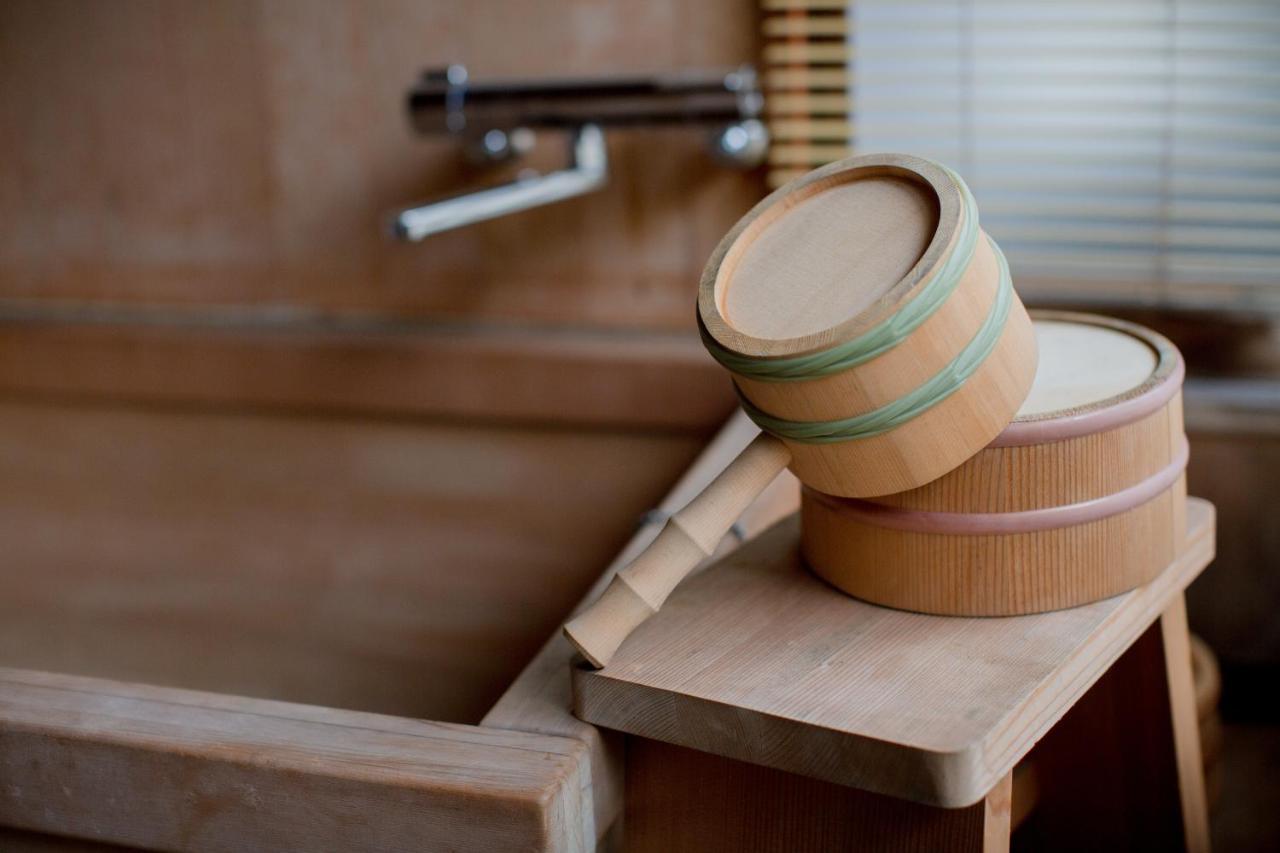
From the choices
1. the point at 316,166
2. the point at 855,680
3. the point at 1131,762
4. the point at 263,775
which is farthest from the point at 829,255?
the point at 316,166

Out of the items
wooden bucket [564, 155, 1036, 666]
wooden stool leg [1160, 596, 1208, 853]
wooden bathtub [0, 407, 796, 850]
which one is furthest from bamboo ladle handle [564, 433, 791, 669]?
wooden stool leg [1160, 596, 1208, 853]

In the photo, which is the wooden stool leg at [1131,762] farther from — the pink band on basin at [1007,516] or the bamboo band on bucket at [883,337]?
the bamboo band on bucket at [883,337]

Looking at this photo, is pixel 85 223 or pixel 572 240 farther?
pixel 85 223

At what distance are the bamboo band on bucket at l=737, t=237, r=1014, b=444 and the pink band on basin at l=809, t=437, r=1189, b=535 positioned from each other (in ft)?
0.25

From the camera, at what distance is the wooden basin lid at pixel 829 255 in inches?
24.9

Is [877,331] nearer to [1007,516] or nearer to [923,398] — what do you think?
[923,398]

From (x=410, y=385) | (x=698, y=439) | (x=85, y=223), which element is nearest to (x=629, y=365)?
(x=698, y=439)

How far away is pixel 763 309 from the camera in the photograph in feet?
2.22

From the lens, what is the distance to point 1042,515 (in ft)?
2.24

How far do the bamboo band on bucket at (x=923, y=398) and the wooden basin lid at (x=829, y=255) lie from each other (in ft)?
0.15

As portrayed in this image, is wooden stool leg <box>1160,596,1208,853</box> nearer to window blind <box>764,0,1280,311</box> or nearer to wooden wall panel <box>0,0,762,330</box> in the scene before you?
window blind <box>764,0,1280,311</box>

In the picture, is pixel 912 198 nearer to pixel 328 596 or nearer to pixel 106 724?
pixel 106 724

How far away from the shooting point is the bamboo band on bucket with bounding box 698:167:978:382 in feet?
1.99

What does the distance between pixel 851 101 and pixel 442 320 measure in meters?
0.54
